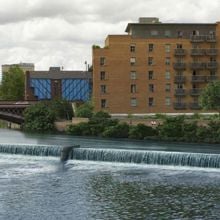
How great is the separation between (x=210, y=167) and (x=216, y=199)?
588 inches

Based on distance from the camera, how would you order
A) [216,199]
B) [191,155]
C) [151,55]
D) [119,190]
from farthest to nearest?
1. [151,55]
2. [191,155]
3. [119,190]
4. [216,199]

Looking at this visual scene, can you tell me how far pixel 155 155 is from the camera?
59.5 m

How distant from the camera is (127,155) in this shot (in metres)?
60.8

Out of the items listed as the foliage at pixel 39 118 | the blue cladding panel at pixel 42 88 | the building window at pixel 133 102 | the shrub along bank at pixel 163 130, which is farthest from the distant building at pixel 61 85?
the shrub along bank at pixel 163 130

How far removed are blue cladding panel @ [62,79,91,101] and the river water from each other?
4796 inches

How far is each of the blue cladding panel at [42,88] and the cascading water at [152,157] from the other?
384 feet

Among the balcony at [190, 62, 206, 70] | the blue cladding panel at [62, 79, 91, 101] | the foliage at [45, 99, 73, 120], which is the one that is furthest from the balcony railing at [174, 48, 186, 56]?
the blue cladding panel at [62, 79, 91, 101]

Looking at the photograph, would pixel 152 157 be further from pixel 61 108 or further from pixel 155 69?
→ pixel 61 108

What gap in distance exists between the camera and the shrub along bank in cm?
8950

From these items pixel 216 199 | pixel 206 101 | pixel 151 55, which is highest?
pixel 151 55

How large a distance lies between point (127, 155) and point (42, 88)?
12425 centimetres

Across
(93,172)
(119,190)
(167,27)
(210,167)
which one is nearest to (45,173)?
(93,172)

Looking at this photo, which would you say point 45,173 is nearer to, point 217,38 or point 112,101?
point 112,101

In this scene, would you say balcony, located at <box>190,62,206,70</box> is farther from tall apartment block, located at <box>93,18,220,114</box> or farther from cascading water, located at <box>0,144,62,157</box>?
cascading water, located at <box>0,144,62,157</box>
